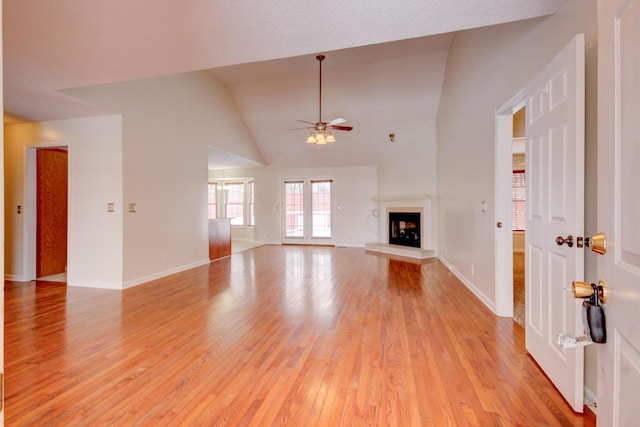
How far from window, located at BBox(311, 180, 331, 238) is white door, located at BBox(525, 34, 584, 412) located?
6.74 metres

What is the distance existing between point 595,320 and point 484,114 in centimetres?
310

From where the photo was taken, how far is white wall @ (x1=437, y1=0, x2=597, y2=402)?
68.2 inches

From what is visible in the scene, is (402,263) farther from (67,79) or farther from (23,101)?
(23,101)

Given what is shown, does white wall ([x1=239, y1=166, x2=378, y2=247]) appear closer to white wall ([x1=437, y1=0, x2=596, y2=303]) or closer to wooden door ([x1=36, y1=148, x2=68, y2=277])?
white wall ([x1=437, y1=0, x2=596, y2=303])

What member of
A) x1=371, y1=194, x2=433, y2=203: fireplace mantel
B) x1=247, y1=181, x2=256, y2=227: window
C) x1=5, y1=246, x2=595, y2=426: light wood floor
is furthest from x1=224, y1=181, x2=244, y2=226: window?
x1=5, y1=246, x2=595, y2=426: light wood floor

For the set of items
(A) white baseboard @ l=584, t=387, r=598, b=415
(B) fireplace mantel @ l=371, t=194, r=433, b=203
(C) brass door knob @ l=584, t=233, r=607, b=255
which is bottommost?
(A) white baseboard @ l=584, t=387, r=598, b=415

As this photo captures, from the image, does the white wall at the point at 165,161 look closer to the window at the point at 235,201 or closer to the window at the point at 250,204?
the window at the point at 250,204

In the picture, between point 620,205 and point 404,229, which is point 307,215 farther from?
point 620,205

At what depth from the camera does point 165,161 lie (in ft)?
16.2

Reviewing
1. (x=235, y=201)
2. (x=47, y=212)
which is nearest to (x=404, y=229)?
(x=235, y=201)

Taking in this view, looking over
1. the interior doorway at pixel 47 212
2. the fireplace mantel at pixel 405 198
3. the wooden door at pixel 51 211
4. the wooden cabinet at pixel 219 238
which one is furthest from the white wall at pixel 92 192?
the fireplace mantel at pixel 405 198

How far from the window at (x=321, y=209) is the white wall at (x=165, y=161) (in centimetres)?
323

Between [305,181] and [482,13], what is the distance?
23.3 feet

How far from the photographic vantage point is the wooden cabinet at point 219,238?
20.8 feet
